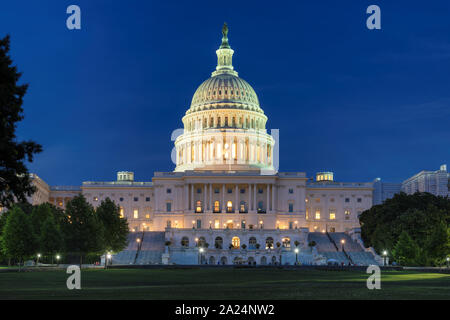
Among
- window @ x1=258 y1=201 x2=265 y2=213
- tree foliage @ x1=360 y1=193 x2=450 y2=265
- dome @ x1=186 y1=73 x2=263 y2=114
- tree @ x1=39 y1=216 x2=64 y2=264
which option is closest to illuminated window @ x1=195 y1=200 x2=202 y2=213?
window @ x1=258 y1=201 x2=265 y2=213

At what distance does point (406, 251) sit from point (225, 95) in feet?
304

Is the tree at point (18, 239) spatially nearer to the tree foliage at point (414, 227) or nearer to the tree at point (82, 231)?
the tree at point (82, 231)

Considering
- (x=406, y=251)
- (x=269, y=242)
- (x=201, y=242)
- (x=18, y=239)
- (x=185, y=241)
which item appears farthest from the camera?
(x=269, y=242)

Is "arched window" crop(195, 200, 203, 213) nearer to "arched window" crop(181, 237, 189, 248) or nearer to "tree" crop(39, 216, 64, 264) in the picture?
"arched window" crop(181, 237, 189, 248)

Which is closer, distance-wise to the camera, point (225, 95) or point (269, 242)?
point (269, 242)

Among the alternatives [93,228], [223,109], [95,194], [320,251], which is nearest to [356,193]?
[223,109]

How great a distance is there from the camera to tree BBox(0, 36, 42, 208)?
31.8m

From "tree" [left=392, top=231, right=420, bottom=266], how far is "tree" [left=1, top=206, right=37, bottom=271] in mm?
45495

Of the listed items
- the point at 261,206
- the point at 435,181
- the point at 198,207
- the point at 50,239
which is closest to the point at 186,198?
the point at 198,207

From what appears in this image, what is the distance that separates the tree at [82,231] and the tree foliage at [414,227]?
39.4 meters

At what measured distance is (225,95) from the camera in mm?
172125

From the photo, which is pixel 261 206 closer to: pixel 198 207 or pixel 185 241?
pixel 198 207

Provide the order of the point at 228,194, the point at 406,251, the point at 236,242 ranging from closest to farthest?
the point at 406,251
the point at 236,242
the point at 228,194
